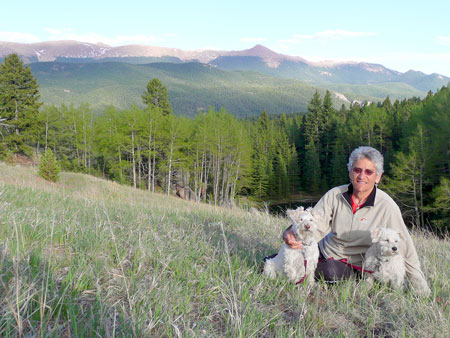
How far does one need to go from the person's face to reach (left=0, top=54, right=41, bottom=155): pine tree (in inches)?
1562

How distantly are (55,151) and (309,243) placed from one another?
48.0 meters

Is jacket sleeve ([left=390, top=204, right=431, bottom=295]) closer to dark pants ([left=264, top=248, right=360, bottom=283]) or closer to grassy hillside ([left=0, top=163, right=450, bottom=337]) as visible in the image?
grassy hillside ([left=0, top=163, right=450, bottom=337])

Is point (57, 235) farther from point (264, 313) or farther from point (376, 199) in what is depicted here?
point (376, 199)

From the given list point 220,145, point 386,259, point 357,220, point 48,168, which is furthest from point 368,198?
point 220,145

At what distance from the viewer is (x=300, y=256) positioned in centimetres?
327

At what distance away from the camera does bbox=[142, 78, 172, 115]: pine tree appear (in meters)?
43.8

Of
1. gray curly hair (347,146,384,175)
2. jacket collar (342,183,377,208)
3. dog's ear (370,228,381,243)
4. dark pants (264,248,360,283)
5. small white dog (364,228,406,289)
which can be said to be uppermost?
gray curly hair (347,146,384,175)

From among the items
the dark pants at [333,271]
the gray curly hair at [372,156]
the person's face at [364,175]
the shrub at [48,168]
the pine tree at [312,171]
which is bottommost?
the pine tree at [312,171]

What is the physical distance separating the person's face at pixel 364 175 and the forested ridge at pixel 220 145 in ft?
77.1

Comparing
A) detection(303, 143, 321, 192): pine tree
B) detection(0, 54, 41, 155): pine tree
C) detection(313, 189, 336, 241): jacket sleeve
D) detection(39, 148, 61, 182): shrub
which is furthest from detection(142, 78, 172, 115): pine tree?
detection(313, 189, 336, 241): jacket sleeve

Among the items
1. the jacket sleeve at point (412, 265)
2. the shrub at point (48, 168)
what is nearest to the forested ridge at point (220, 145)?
the shrub at point (48, 168)

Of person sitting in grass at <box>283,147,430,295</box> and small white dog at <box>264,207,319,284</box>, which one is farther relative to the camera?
person sitting in grass at <box>283,147,430,295</box>

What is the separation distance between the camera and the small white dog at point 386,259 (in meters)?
3.17

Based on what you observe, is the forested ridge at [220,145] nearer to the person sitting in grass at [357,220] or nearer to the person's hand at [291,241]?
the person sitting in grass at [357,220]
